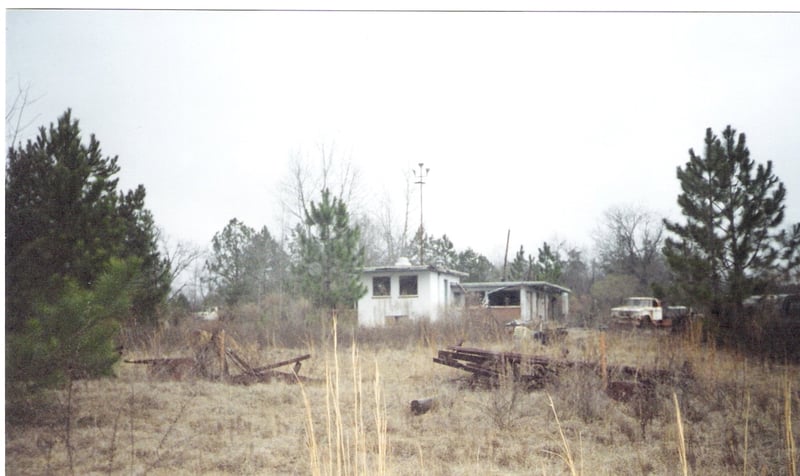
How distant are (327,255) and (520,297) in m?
9.02

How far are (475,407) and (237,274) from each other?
14705mm

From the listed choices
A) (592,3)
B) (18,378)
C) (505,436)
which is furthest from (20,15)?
(505,436)

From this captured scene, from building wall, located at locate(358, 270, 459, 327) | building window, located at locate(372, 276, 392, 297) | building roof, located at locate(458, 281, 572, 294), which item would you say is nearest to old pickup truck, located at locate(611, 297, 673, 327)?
building roof, located at locate(458, 281, 572, 294)

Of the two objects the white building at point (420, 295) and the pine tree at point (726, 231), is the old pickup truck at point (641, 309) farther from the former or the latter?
the pine tree at point (726, 231)

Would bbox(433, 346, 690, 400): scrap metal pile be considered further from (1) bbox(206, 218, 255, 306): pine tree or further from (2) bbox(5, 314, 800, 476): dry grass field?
(1) bbox(206, 218, 255, 306): pine tree

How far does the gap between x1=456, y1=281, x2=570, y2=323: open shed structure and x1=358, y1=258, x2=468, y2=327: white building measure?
1.33 m

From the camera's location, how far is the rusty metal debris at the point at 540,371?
5.71 meters

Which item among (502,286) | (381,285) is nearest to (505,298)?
(502,286)

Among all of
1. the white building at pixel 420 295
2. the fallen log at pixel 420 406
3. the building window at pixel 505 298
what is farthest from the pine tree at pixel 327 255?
the fallen log at pixel 420 406

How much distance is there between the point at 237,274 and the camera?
18672 millimetres

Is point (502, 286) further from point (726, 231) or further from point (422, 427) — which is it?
point (422, 427)

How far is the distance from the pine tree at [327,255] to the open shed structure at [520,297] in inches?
227

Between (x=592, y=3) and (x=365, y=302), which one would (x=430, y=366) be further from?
(x=365, y=302)

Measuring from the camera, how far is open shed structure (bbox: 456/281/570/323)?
63.0ft
